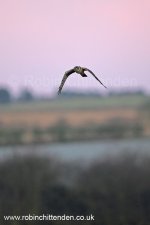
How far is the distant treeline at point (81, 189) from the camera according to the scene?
52.8ft

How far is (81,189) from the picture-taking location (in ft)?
56.2

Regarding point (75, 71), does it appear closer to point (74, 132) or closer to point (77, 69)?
point (77, 69)

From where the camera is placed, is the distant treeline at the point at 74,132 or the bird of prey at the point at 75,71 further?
the distant treeline at the point at 74,132

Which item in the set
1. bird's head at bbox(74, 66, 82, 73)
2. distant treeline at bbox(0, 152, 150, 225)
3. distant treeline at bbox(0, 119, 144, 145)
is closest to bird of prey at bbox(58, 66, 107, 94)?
bird's head at bbox(74, 66, 82, 73)

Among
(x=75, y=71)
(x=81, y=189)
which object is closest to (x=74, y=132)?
(x=81, y=189)

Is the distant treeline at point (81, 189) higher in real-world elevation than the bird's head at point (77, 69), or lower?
lower

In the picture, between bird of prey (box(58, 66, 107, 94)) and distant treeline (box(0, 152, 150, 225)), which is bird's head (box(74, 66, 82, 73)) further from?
distant treeline (box(0, 152, 150, 225))

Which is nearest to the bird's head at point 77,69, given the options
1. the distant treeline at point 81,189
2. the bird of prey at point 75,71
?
the bird of prey at point 75,71

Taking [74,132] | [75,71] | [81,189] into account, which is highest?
[75,71]

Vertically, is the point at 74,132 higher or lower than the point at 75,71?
lower

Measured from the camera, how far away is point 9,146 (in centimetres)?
1870

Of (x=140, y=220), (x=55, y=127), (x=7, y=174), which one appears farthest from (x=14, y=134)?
(x=140, y=220)

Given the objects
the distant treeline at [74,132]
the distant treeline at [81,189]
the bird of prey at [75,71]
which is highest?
the bird of prey at [75,71]

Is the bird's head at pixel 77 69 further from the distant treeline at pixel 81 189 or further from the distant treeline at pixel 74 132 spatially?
the distant treeline at pixel 74 132
